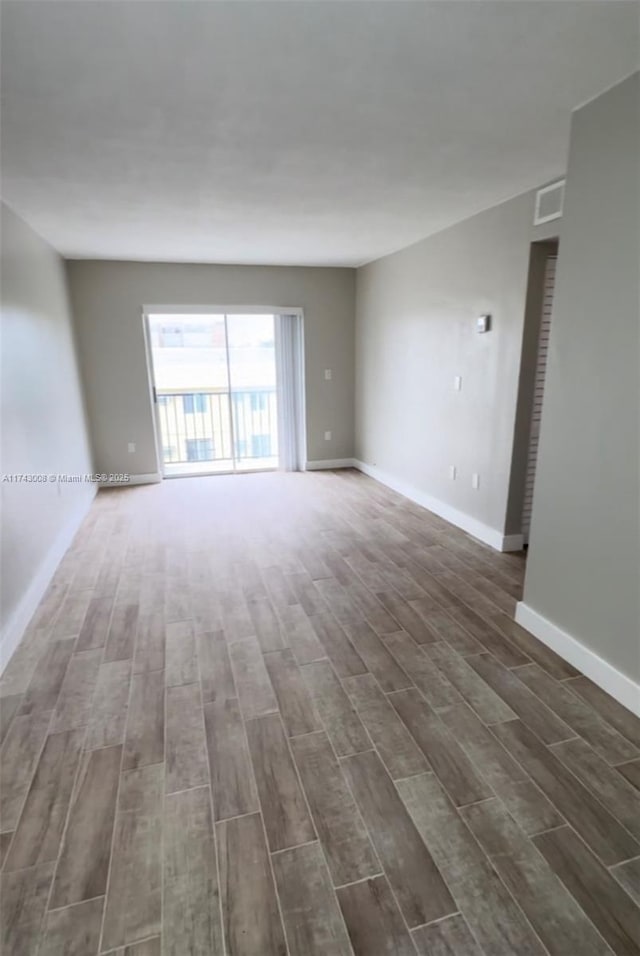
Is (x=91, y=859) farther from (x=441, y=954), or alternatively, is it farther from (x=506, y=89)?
(x=506, y=89)

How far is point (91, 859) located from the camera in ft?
4.75

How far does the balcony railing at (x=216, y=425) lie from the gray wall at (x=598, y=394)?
4312 millimetres

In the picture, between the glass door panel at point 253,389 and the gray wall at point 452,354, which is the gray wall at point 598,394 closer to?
the gray wall at point 452,354

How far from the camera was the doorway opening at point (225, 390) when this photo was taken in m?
5.82

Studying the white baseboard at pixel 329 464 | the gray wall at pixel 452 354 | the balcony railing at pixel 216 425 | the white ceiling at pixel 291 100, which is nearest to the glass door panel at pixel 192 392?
the balcony railing at pixel 216 425

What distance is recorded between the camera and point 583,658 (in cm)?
222

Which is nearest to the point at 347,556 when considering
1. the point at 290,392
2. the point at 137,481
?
the point at 290,392

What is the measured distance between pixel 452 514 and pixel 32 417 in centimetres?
341

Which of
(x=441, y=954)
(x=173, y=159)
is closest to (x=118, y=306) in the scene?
(x=173, y=159)

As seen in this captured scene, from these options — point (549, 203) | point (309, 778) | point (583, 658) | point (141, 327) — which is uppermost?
A: point (549, 203)

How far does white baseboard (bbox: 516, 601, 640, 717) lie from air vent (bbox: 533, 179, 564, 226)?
233 centimetres

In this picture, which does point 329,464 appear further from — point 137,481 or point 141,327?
point 141,327

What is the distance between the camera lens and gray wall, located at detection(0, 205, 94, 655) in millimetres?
2688

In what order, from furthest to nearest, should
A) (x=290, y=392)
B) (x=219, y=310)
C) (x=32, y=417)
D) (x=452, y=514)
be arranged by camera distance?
(x=290, y=392), (x=219, y=310), (x=452, y=514), (x=32, y=417)
